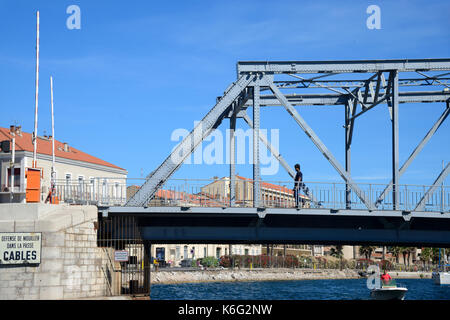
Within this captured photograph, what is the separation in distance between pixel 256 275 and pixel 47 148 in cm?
6062

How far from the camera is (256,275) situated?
113812mm

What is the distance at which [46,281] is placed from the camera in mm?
27750

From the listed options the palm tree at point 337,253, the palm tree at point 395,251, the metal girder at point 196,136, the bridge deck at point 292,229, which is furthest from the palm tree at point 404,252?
the metal girder at point 196,136

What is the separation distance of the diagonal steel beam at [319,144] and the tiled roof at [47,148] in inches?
1072

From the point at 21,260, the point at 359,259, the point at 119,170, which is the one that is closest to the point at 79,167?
the point at 119,170

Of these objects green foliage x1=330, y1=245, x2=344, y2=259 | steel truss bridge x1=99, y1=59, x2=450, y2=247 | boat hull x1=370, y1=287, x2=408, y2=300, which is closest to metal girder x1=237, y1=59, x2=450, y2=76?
steel truss bridge x1=99, y1=59, x2=450, y2=247

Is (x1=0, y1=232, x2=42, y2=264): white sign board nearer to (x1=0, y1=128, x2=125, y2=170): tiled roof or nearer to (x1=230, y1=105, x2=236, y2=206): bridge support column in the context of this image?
(x1=230, y1=105, x2=236, y2=206): bridge support column

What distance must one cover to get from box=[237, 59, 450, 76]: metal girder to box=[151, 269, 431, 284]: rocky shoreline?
63.2m

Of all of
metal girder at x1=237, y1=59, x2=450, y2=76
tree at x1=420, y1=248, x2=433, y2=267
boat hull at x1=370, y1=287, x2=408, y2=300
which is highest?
metal girder at x1=237, y1=59, x2=450, y2=76

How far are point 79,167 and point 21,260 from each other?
3552 cm

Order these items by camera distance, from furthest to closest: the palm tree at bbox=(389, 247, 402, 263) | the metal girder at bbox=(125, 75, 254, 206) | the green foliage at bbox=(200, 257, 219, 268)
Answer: the palm tree at bbox=(389, 247, 402, 263) → the green foliage at bbox=(200, 257, 219, 268) → the metal girder at bbox=(125, 75, 254, 206)

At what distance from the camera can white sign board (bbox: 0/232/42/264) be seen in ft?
90.5

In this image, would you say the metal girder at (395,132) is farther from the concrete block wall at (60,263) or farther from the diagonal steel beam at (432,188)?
the concrete block wall at (60,263)

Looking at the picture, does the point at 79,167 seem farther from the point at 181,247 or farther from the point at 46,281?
the point at 181,247
